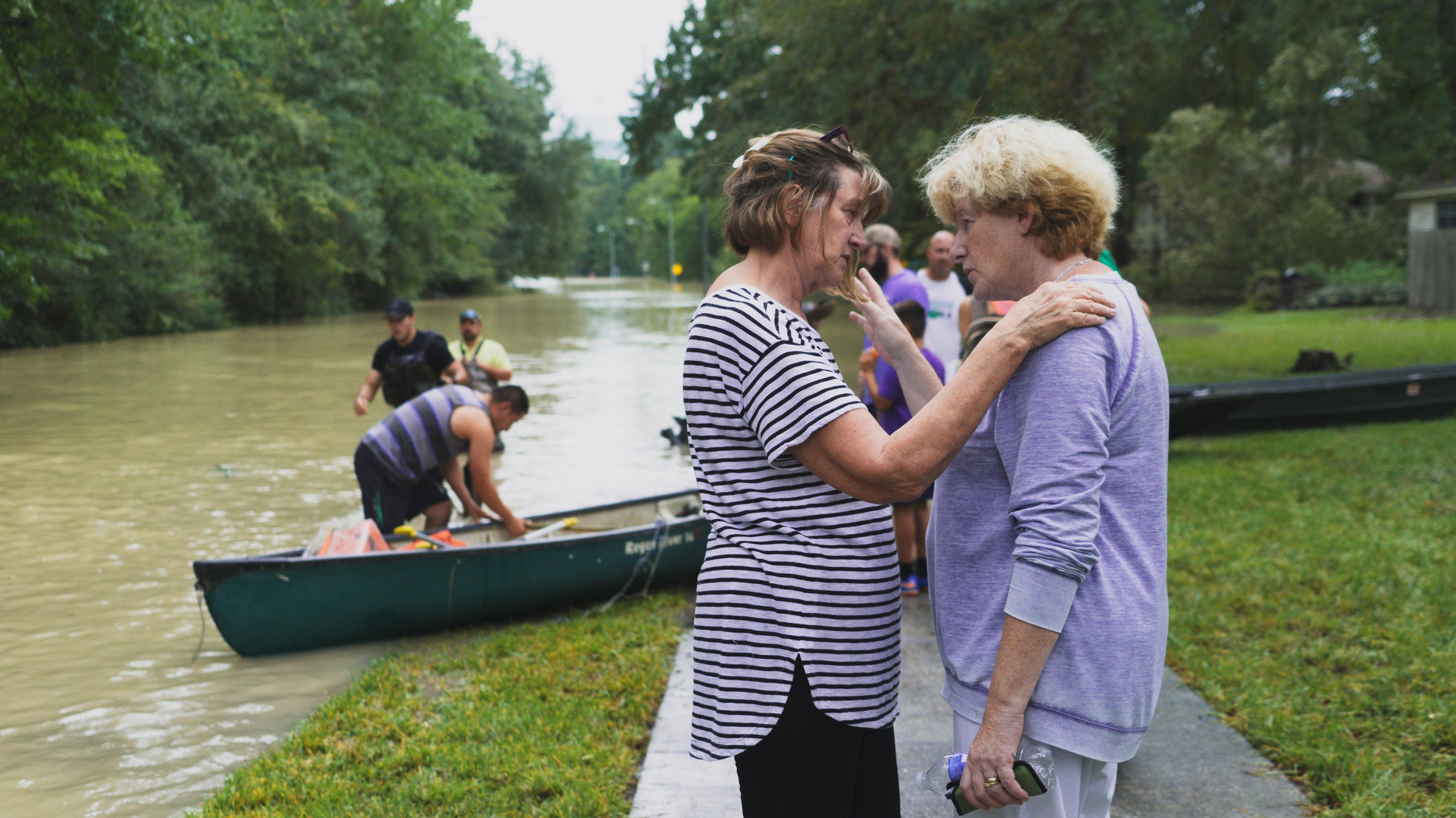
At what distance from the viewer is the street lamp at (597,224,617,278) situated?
143 metres

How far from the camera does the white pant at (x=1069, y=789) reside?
1.88 meters

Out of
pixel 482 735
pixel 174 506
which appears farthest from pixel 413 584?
pixel 174 506

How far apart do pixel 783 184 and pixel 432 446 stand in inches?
205

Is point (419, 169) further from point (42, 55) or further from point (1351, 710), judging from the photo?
point (1351, 710)

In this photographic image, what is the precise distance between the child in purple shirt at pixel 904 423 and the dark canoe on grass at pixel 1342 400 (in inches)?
237

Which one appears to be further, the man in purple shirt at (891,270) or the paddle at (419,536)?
the paddle at (419,536)

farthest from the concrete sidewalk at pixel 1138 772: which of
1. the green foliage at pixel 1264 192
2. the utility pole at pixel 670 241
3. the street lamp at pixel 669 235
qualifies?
the street lamp at pixel 669 235

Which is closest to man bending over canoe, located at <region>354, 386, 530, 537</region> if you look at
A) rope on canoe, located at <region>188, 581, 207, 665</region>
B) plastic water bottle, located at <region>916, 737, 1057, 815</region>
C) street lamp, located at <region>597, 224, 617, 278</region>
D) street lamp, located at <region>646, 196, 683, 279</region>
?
rope on canoe, located at <region>188, 581, 207, 665</region>

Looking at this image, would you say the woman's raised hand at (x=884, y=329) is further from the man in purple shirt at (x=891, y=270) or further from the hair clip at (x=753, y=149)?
the man in purple shirt at (x=891, y=270)

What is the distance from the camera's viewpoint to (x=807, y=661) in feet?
Answer: 6.43

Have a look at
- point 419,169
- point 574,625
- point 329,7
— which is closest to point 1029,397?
point 574,625

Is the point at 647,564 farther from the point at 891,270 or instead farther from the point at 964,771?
the point at 964,771

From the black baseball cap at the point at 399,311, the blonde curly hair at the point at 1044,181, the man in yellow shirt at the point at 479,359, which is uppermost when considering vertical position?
the blonde curly hair at the point at 1044,181

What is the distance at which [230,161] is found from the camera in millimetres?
27859
